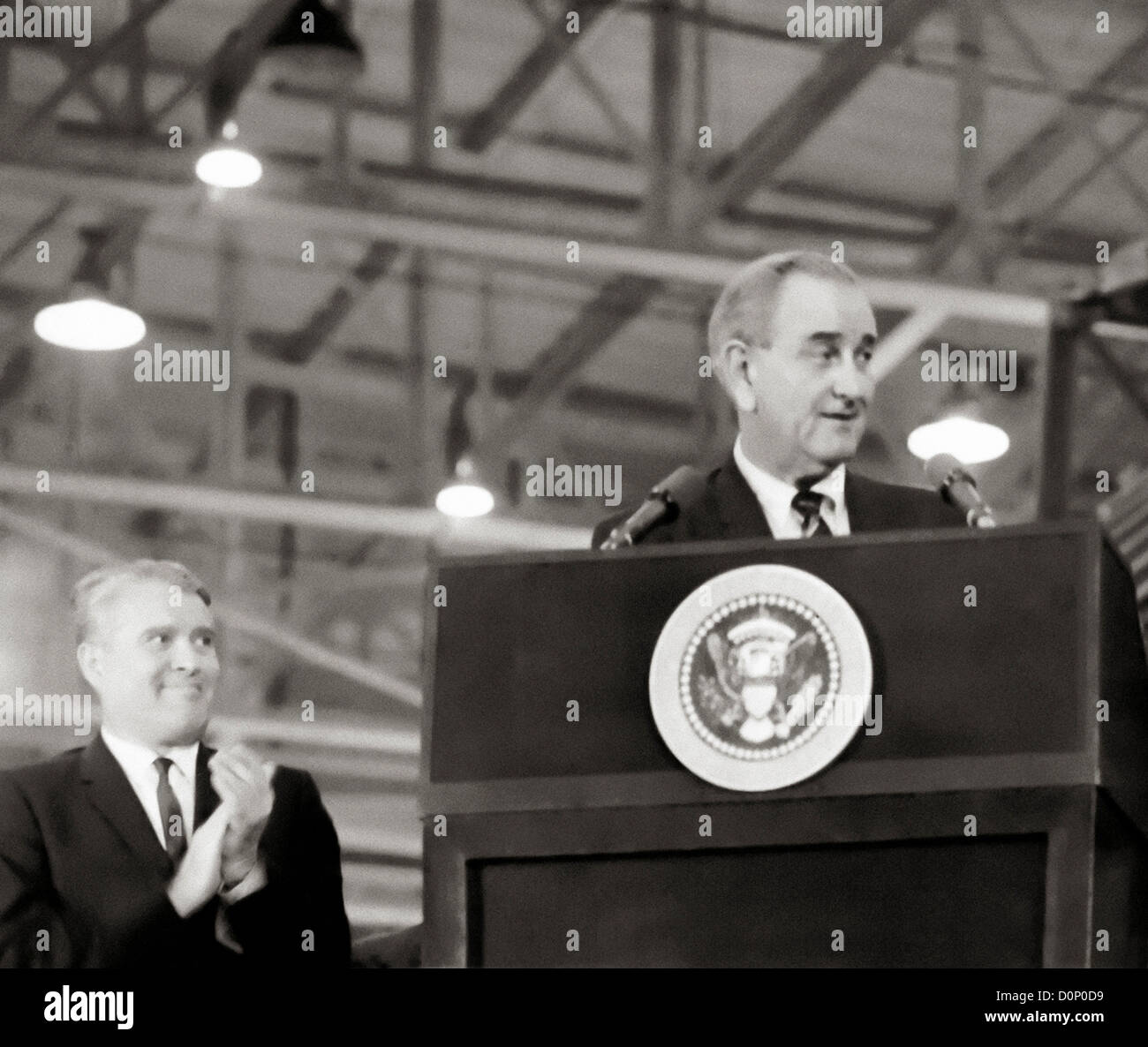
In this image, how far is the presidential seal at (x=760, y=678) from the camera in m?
2.64

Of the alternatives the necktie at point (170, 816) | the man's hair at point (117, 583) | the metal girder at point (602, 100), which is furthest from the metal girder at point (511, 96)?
the necktie at point (170, 816)

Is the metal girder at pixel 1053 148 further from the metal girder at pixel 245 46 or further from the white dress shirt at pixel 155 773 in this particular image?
the white dress shirt at pixel 155 773

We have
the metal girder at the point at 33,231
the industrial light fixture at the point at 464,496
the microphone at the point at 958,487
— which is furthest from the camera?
the industrial light fixture at the point at 464,496

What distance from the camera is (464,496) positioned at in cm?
925

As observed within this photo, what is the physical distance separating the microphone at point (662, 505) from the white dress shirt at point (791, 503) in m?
0.07

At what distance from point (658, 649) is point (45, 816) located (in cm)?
75

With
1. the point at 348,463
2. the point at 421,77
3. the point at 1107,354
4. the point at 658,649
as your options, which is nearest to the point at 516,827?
the point at 658,649

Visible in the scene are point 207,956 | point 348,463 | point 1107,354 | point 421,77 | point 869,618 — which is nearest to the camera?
point 869,618

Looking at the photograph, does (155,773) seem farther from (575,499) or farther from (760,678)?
(575,499)

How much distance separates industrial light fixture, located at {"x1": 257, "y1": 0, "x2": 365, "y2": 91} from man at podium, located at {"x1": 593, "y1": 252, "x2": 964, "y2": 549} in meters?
3.80

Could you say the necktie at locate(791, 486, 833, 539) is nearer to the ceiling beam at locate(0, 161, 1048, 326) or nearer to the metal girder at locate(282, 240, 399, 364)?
the ceiling beam at locate(0, 161, 1048, 326)
